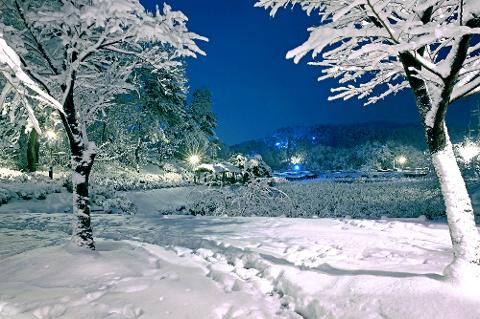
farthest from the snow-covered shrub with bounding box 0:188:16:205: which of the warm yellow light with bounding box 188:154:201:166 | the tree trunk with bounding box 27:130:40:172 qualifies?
the warm yellow light with bounding box 188:154:201:166

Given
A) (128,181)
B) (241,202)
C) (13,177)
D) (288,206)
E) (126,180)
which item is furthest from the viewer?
(126,180)

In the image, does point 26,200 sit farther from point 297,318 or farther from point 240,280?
point 297,318

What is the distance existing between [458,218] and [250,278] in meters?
2.89

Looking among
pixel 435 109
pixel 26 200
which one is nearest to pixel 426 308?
pixel 435 109

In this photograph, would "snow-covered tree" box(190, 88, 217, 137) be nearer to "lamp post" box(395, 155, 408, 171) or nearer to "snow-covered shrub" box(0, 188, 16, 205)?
"snow-covered shrub" box(0, 188, 16, 205)

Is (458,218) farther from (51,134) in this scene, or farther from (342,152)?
(342,152)

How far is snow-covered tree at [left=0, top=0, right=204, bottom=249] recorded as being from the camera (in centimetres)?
515

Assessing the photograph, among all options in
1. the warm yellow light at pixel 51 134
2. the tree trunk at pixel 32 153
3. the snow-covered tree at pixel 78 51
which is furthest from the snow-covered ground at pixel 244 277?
the tree trunk at pixel 32 153

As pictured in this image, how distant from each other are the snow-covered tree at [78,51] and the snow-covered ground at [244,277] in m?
1.40

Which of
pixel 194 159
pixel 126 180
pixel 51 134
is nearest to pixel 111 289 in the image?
pixel 51 134

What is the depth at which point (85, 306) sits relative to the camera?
4016mm

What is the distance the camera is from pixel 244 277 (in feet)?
17.3

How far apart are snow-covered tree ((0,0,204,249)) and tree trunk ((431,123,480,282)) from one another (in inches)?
150

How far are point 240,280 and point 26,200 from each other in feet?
51.9
